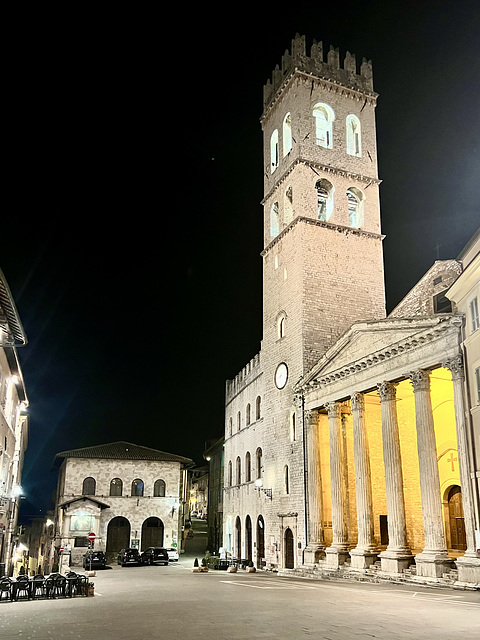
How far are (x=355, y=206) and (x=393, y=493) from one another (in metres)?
20.4

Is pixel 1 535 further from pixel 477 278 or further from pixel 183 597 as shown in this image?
pixel 477 278

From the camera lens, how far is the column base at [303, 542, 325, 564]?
2833cm

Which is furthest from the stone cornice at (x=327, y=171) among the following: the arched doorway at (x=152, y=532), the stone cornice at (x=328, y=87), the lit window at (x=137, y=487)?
the arched doorway at (x=152, y=532)

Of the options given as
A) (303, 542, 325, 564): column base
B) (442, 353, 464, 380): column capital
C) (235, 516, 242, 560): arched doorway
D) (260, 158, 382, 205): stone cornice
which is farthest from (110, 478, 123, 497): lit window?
(442, 353, 464, 380): column capital

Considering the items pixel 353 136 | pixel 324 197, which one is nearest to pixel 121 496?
pixel 324 197

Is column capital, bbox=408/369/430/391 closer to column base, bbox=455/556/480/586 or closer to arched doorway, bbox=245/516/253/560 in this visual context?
column base, bbox=455/556/480/586

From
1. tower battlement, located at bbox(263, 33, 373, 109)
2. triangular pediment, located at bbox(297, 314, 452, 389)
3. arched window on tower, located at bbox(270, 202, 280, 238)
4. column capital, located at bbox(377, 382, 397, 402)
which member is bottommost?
column capital, located at bbox(377, 382, 397, 402)

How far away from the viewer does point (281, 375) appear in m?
34.8

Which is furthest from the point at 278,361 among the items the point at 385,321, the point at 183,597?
the point at 183,597

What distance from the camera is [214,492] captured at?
56.5m

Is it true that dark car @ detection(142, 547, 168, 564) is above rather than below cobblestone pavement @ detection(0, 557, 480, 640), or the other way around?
below

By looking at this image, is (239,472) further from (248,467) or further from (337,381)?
(337,381)

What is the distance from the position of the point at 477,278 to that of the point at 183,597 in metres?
13.6

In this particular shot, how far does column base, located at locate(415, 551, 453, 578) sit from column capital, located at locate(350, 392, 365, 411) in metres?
7.46
